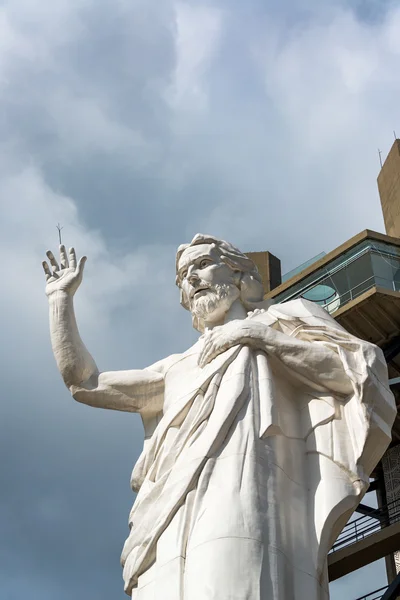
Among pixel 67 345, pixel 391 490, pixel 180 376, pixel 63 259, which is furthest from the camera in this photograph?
pixel 391 490

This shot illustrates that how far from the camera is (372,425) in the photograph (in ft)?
27.6

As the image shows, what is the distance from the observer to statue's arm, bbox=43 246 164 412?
9.90 metres

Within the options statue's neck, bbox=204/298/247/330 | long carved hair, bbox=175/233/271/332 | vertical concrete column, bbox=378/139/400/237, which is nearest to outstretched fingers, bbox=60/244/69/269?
long carved hair, bbox=175/233/271/332

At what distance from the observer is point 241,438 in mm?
8250

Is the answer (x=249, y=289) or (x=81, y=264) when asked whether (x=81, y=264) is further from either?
(x=249, y=289)

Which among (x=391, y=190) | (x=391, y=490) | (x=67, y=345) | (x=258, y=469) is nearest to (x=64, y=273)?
(x=67, y=345)

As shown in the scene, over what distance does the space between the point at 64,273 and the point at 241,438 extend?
9.99 ft

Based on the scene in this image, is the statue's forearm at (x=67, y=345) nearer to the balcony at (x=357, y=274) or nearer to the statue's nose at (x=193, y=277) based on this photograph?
the statue's nose at (x=193, y=277)

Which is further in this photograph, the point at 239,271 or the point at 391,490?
the point at 391,490

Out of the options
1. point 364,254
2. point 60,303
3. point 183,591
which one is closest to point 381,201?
point 364,254

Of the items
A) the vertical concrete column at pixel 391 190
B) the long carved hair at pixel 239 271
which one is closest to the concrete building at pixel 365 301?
the vertical concrete column at pixel 391 190

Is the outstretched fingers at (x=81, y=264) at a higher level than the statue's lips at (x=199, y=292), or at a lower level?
higher

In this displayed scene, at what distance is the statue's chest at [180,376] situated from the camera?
9469 millimetres

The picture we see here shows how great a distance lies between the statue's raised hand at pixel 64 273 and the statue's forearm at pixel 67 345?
15 cm
